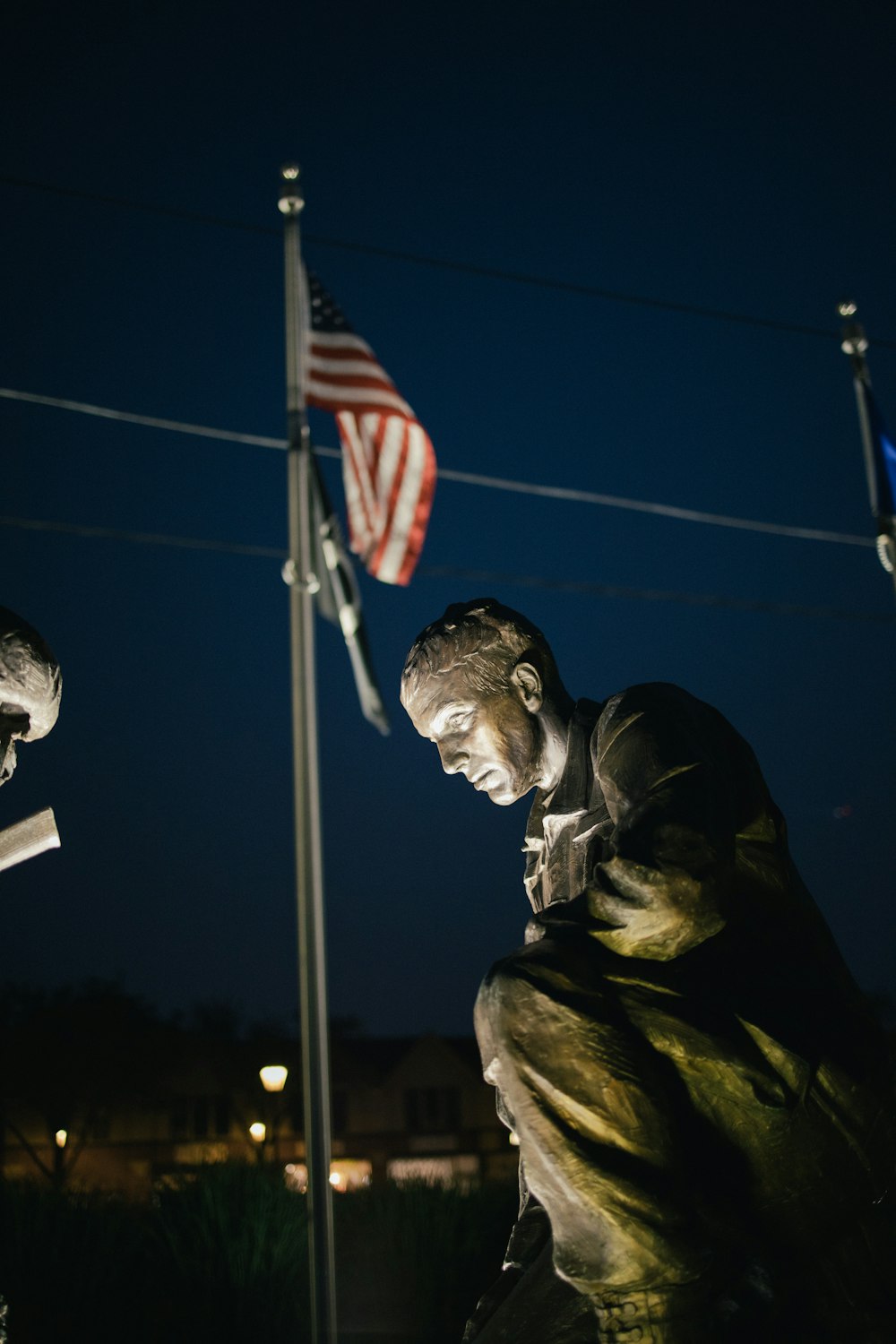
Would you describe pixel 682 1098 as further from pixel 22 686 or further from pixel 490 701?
pixel 22 686

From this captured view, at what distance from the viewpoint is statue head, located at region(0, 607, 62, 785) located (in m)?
3.89

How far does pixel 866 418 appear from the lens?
32.7 feet

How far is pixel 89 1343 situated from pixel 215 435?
573cm

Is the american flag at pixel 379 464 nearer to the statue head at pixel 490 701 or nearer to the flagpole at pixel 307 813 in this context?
→ the flagpole at pixel 307 813

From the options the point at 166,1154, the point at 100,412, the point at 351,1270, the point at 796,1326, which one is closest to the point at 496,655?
the point at 796,1326

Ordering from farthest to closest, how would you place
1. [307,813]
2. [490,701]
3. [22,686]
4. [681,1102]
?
[307,813], [22,686], [490,701], [681,1102]

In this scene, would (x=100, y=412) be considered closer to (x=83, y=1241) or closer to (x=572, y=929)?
(x=83, y=1241)

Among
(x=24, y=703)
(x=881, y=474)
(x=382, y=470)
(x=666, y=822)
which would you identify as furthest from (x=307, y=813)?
(x=881, y=474)

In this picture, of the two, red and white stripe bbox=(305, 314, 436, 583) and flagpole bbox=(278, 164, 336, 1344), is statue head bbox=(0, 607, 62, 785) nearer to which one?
flagpole bbox=(278, 164, 336, 1344)

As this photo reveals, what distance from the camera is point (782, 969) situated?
3.05 m

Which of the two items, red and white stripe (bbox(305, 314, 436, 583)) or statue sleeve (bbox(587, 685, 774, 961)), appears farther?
red and white stripe (bbox(305, 314, 436, 583))

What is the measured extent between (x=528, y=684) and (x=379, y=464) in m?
3.44

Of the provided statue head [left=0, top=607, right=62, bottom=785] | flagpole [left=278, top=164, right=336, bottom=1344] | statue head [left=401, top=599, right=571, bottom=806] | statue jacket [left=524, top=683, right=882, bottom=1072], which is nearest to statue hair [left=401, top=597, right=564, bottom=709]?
statue head [left=401, top=599, right=571, bottom=806]

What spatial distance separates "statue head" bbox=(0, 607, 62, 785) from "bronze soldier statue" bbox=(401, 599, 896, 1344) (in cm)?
178
